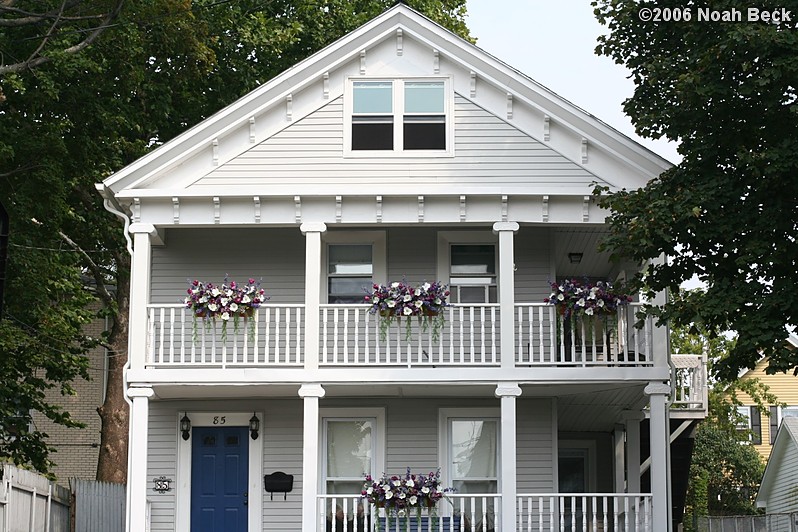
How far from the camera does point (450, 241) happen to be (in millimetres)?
19219

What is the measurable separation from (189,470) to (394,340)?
376 centimetres

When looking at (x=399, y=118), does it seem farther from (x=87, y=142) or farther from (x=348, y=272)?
(x=87, y=142)

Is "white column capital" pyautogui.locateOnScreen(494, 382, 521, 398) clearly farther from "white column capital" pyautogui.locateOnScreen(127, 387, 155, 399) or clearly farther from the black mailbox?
"white column capital" pyautogui.locateOnScreen(127, 387, 155, 399)

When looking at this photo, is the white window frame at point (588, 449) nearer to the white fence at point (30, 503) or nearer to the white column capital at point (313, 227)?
the white column capital at point (313, 227)

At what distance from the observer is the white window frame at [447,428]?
61.2 ft

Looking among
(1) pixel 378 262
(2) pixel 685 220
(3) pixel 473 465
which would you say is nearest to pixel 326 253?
(1) pixel 378 262

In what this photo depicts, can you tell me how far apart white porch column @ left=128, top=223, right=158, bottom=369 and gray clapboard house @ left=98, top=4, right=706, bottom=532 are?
32 mm

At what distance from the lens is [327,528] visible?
17.7 metres

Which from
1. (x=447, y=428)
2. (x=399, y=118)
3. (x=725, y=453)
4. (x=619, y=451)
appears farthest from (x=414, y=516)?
(x=725, y=453)

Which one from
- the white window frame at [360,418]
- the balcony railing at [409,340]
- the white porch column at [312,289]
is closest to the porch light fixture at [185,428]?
the white window frame at [360,418]

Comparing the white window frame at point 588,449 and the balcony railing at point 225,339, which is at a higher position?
the balcony railing at point 225,339

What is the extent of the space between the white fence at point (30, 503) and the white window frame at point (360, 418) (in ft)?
13.3

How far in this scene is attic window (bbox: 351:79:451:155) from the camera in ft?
60.7

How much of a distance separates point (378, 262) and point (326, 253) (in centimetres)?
81
